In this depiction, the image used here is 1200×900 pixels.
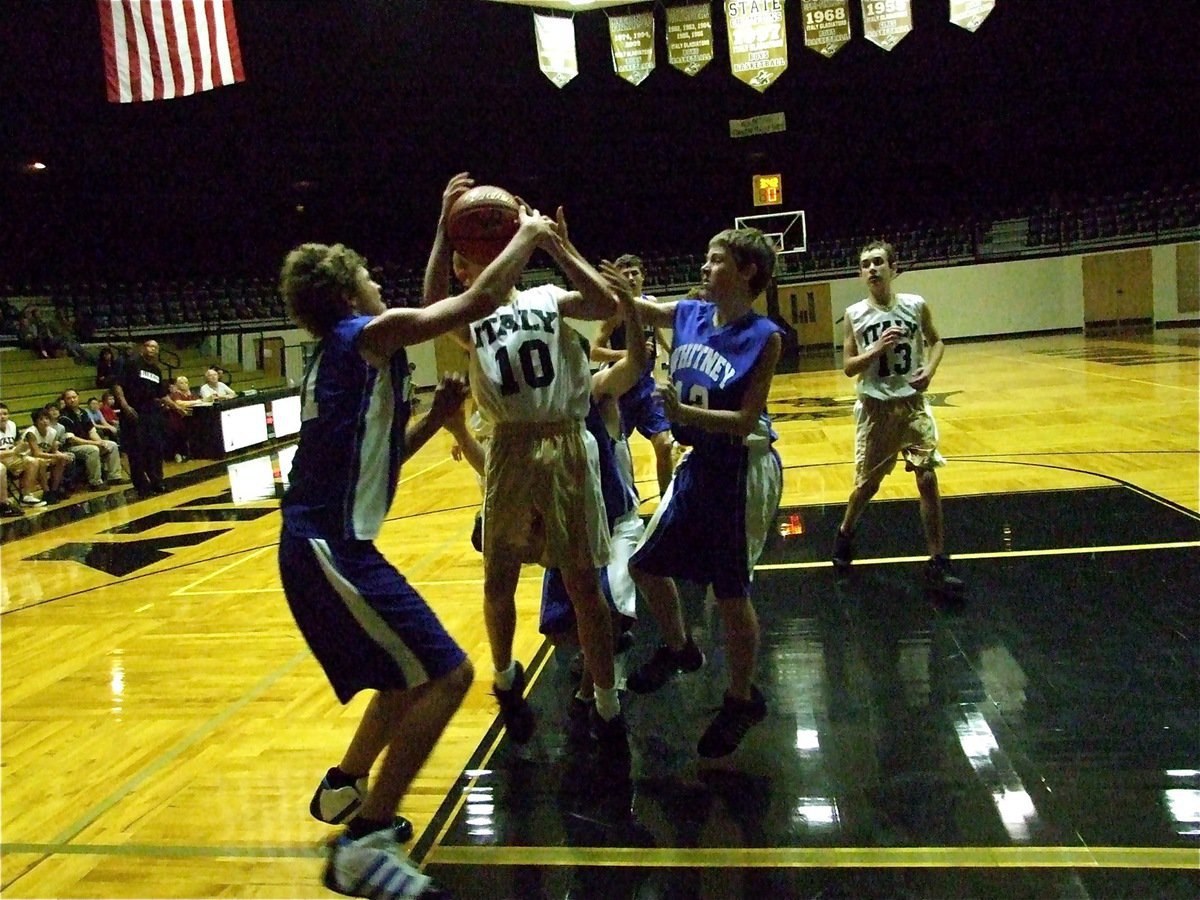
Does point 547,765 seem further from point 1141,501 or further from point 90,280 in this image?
point 90,280

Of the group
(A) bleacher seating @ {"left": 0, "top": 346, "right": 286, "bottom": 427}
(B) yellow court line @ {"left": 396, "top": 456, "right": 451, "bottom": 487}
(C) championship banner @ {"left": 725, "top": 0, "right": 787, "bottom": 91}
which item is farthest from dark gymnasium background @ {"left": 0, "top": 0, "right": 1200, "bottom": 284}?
(B) yellow court line @ {"left": 396, "top": 456, "right": 451, "bottom": 487}

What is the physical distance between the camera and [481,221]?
267cm

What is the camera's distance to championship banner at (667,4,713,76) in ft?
39.6

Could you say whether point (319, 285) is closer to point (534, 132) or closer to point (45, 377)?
point (45, 377)

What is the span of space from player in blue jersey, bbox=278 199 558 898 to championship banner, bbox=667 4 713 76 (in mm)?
11145

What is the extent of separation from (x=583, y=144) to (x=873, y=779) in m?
21.2

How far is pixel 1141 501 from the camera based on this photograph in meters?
5.63

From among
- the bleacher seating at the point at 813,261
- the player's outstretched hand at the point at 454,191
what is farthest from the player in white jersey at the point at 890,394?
the bleacher seating at the point at 813,261

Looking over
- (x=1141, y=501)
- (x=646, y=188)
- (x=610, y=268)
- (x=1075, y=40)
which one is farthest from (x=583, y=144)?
(x=610, y=268)

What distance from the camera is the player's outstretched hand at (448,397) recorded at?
246cm

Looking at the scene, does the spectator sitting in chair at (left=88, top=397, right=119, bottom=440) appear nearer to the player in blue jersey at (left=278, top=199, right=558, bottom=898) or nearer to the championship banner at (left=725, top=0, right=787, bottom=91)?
the championship banner at (left=725, top=0, right=787, bottom=91)

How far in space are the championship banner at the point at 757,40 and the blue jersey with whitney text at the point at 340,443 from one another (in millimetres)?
10767

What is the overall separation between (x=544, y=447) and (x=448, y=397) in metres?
0.44

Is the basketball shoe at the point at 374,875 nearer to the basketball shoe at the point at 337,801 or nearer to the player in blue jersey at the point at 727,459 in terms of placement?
the basketball shoe at the point at 337,801
